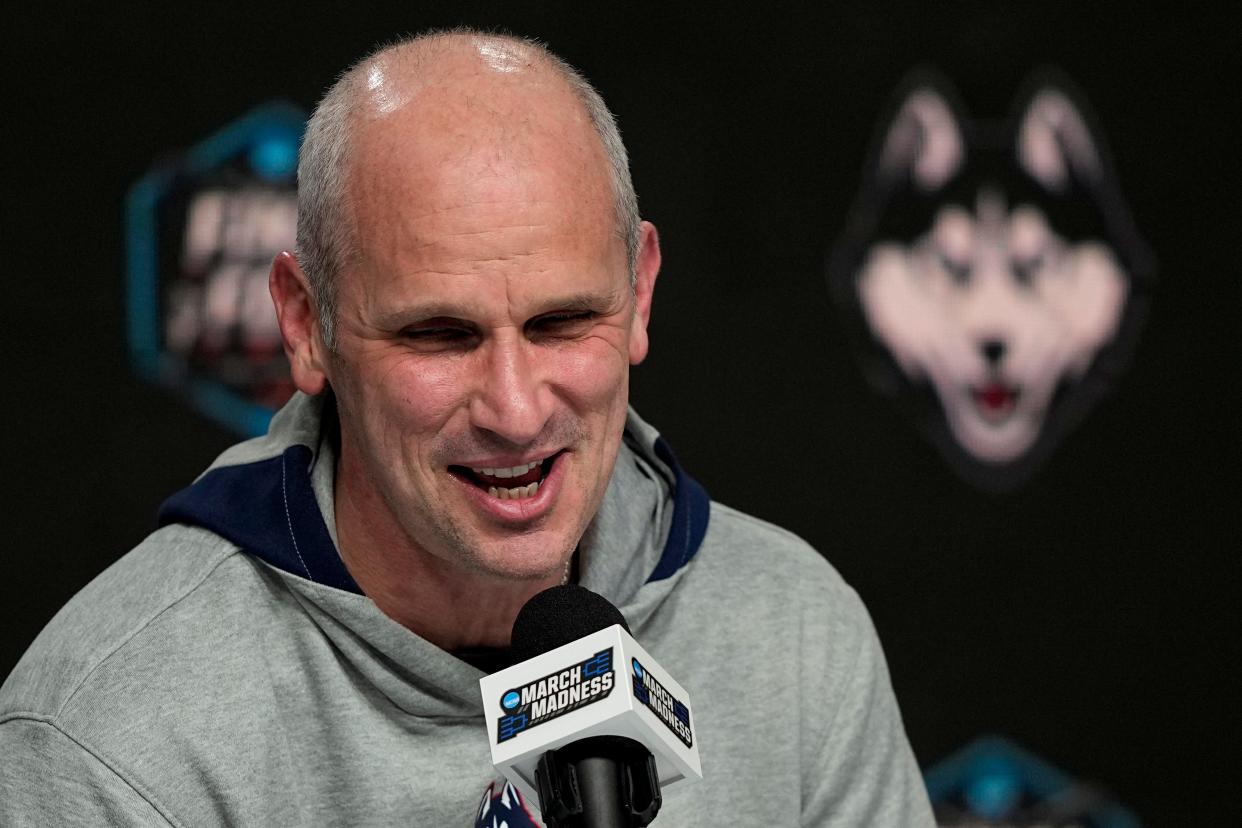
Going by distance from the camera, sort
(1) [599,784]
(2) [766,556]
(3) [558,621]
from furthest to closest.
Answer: (2) [766,556] < (3) [558,621] < (1) [599,784]

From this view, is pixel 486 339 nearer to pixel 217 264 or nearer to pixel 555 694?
pixel 555 694

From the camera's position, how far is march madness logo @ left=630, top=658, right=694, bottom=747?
0.85 meters

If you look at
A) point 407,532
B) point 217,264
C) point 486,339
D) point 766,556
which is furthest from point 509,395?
point 217,264

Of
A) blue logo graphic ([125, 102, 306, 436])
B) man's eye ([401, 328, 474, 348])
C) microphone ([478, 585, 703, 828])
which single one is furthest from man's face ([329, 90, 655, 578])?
blue logo graphic ([125, 102, 306, 436])

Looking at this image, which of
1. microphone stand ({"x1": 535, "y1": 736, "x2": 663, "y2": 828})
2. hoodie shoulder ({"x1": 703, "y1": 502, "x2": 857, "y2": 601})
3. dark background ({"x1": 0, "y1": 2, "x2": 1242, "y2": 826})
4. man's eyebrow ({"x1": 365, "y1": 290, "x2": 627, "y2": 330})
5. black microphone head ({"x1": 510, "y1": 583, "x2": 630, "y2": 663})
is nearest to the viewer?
microphone stand ({"x1": 535, "y1": 736, "x2": 663, "y2": 828})

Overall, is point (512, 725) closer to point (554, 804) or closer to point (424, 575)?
point (554, 804)

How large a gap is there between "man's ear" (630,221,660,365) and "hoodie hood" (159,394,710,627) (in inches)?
5.7

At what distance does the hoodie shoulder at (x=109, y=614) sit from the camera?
3.81ft

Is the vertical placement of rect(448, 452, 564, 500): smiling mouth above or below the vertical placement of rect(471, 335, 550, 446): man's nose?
below

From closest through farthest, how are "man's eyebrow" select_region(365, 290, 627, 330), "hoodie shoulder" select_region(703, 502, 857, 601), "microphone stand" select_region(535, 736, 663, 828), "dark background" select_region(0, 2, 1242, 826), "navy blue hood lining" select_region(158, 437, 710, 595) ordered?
1. "microphone stand" select_region(535, 736, 663, 828)
2. "man's eyebrow" select_region(365, 290, 627, 330)
3. "navy blue hood lining" select_region(158, 437, 710, 595)
4. "hoodie shoulder" select_region(703, 502, 857, 601)
5. "dark background" select_region(0, 2, 1242, 826)

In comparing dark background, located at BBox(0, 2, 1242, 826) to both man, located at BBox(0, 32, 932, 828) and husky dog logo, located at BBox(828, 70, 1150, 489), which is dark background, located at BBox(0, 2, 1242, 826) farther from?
man, located at BBox(0, 32, 932, 828)

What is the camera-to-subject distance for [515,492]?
1177 mm

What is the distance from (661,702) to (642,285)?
1.65 feet

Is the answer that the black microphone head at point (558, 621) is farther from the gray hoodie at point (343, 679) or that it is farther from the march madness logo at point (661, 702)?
the gray hoodie at point (343, 679)
